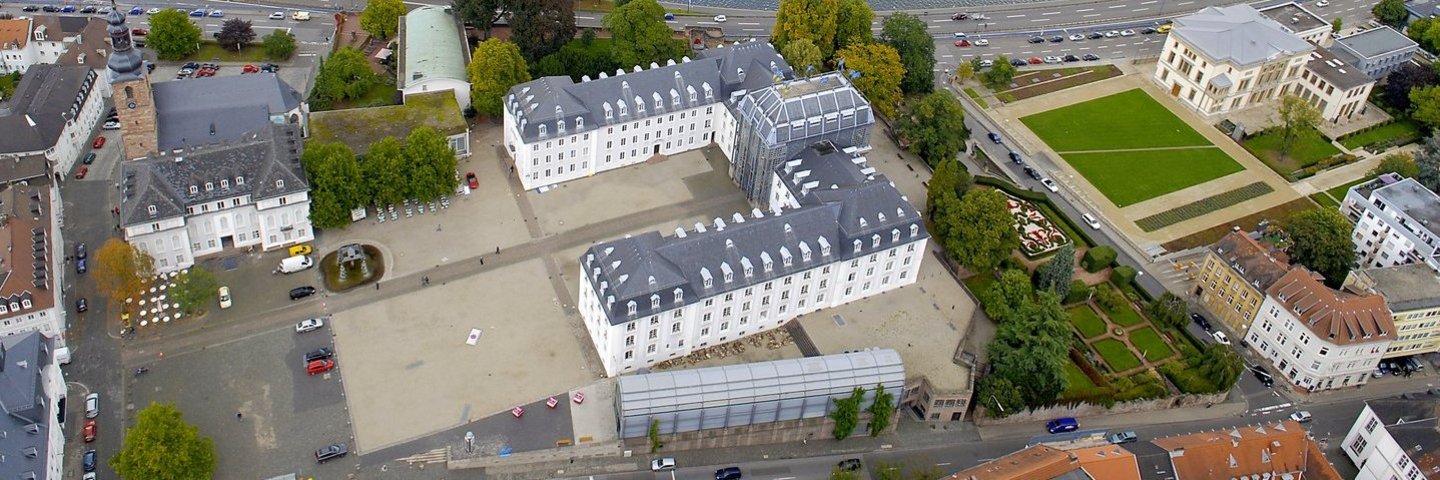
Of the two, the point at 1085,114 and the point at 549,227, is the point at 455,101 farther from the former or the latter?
the point at 1085,114

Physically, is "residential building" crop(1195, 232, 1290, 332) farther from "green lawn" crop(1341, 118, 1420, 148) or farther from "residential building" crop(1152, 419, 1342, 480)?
"green lawn" crop(1341, 118, 1420, 148)

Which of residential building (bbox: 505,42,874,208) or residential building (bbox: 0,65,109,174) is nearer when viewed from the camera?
residential building (bbox: 505,42,874,208)

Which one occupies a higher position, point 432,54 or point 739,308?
point 432,54

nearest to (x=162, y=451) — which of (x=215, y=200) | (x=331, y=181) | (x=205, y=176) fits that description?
(x=215, y=200)

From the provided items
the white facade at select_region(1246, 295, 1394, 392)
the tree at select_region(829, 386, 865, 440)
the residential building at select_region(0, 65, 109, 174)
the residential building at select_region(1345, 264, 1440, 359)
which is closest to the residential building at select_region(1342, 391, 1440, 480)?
the white facade at select_region(1246, 295, 1394, 392)

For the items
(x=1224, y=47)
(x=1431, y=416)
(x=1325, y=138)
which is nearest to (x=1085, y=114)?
(x=1224, y=47)

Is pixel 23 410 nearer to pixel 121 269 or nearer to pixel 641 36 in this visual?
pixel 121 269

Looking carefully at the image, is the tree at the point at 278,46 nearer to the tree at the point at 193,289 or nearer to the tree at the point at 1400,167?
the tree at the point at 193,289
